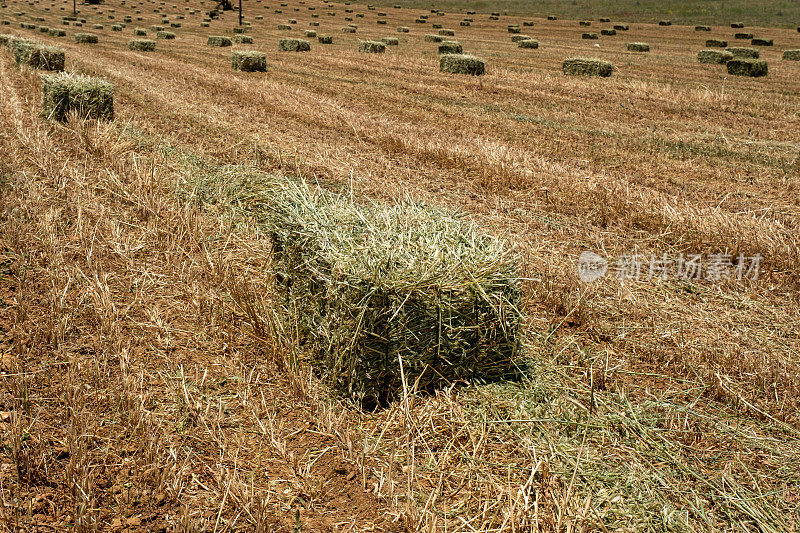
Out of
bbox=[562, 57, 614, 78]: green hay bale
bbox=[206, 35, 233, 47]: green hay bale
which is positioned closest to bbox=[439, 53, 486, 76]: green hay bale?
bbox=[562, 57, 614, 78]: green hay bale

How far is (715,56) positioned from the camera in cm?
2461

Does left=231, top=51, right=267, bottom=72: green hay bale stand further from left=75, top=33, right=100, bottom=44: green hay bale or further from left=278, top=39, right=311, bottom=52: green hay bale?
left=75, top=33, right=100, bottom=44: green hay bale

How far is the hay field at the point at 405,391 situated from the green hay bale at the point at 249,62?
852 cm

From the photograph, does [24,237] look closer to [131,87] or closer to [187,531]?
[187,531]

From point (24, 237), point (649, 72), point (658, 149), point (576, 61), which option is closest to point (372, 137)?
point (658, 149)

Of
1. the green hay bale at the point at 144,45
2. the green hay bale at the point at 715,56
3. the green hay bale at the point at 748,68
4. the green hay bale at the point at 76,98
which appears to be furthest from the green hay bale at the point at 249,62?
the green hay bale at the point at 715,56

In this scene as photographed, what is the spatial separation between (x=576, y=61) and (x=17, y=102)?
15.4 m

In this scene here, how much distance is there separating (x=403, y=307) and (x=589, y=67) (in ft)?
59.0

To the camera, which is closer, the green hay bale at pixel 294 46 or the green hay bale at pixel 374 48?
the green hay bale at pixel 374 48

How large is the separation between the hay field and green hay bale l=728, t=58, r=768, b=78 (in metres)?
12.7

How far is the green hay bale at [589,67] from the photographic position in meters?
19.0

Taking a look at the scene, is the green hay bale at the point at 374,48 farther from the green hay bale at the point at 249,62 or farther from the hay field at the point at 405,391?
the hay field at the point at 405,391

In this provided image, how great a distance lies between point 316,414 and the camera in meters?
3.53

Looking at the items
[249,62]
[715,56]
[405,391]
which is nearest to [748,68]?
[715,56]
